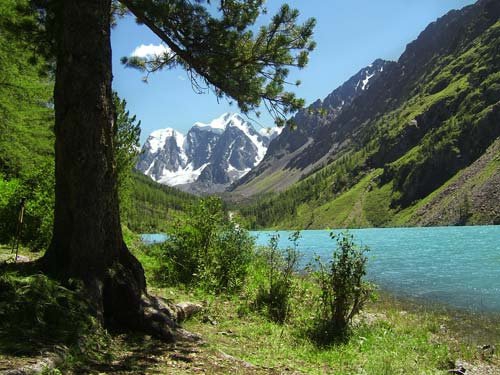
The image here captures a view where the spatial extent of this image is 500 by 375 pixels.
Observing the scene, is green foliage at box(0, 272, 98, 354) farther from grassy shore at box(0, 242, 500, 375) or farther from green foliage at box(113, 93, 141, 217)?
green foliage at box(113, 93, 141, 217)

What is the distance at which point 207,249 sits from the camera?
62.5 feet

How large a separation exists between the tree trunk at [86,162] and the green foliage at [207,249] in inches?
359

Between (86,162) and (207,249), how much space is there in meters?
11.2

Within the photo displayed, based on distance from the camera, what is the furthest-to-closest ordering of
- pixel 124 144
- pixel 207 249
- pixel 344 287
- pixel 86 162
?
pixel 124 144 → pixel 207 249 → pixel 344 287 → pixel 86 162

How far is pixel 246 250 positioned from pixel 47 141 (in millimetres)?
16063

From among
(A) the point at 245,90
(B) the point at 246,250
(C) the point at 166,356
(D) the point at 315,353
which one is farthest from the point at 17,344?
(B) the point at 246,250

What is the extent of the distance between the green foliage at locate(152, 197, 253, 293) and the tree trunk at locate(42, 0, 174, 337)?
9118 millimetres

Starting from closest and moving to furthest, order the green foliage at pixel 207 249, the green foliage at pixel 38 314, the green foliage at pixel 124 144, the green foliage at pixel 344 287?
the green foliage at pixel 38 314, the green foliage at pixel 344 287, the green foliage at pixel 207 249, the green foliage at pixel 124 144

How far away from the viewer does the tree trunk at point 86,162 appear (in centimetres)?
836

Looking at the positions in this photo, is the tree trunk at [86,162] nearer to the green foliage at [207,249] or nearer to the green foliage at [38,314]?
the green foliage at [38,314]

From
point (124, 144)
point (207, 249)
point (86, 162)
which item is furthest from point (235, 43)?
point (124, 144)

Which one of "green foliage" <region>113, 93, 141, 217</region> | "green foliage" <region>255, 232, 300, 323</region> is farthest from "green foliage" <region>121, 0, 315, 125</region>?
"green foliage" <region>113, 93, 141, 217</region>

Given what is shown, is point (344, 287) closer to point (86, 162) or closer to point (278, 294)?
point (278, 294)

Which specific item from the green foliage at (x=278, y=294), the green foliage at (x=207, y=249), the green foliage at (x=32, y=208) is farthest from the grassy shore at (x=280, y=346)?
the green foliage at (x=32, y=208)
